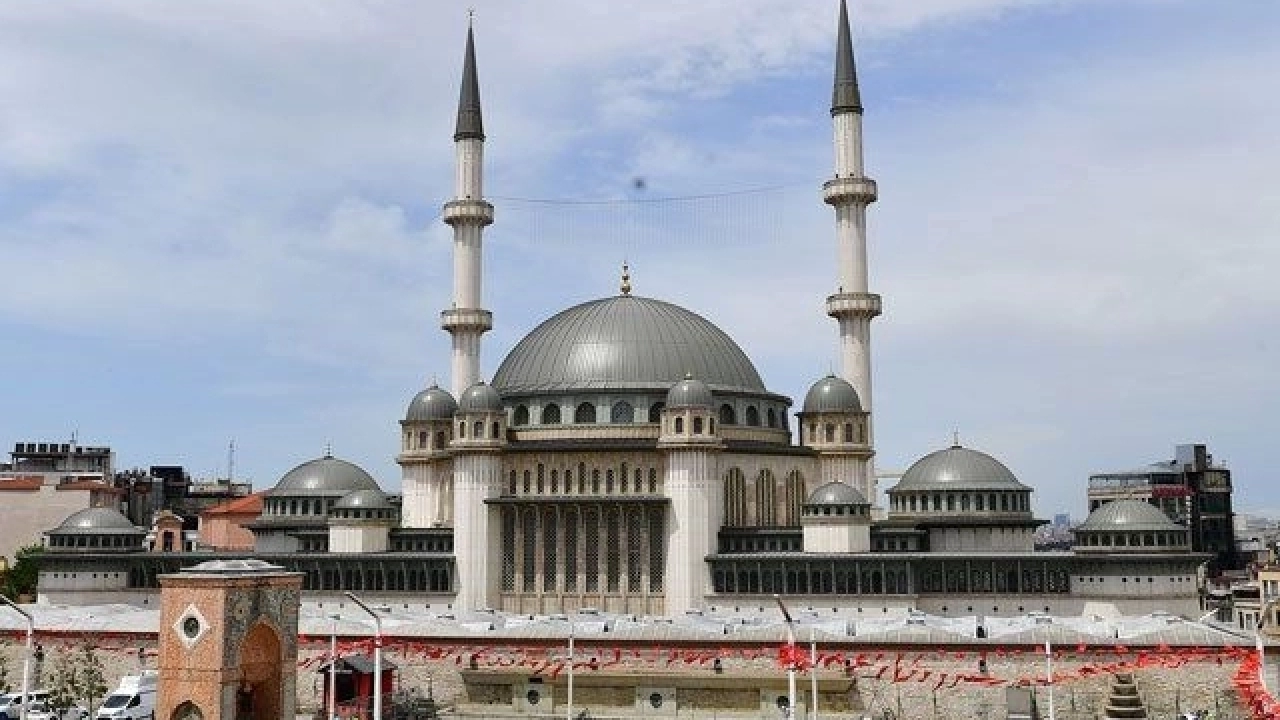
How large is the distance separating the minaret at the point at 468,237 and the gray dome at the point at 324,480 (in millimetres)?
9282

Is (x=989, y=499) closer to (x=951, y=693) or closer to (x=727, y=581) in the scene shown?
(x=727, y=581)

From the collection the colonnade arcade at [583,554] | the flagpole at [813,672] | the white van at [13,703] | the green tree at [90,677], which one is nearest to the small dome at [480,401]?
the colonnade arcade at [583,554]

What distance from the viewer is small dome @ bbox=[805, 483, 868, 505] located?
6406 cm

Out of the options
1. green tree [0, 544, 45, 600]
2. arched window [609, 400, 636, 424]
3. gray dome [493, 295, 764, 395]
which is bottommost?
green tree [0, 544, 45, 600]

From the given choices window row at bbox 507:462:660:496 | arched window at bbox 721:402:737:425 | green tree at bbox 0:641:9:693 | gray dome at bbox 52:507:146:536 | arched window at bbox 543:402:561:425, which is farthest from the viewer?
gray dome at bbox 52:507:146:536

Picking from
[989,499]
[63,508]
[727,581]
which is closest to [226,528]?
[63,508]

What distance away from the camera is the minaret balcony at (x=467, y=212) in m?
79.6

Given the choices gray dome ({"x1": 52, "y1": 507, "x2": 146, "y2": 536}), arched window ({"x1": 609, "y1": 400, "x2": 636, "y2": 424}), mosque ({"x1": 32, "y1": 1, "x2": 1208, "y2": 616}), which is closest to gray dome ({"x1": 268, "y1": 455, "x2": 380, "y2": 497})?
mosque ({"x1": 32, "y1": 1, "x2": 1208, "y2": 616})

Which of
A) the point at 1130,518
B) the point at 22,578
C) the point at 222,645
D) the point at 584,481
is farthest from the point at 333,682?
the point at 22,578

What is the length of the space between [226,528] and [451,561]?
50000 mm

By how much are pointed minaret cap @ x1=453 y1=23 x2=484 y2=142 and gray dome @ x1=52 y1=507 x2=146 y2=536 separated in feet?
103

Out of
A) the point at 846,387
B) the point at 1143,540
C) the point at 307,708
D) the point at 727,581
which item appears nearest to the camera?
the point at 307,708

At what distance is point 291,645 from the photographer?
125 feet

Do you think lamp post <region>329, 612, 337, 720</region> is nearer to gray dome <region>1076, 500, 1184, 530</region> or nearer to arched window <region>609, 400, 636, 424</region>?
arched window <region>609, 400, 636, 424</region>
